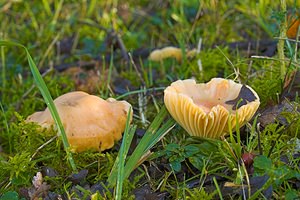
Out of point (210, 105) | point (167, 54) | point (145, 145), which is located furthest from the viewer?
point (167, 54)

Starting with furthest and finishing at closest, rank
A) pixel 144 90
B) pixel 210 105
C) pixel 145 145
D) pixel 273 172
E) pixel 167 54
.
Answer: pixel 167 54
pixel 144 90
pixel 210 105
pixel 145 145
pixel 273 172

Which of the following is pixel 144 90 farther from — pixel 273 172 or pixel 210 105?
pixel 273 172

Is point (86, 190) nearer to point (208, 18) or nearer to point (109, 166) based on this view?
point (109, 166)

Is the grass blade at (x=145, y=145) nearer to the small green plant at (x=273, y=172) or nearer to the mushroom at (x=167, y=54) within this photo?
the small green plant at (x=273, y=172)

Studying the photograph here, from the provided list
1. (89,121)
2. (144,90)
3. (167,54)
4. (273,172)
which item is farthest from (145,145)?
(167,54)

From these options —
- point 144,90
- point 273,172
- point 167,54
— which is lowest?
point 167,54

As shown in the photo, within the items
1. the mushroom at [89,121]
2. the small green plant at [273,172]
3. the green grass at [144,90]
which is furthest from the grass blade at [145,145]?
the small green plant at [273,172]

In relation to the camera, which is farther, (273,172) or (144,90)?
(144,90)

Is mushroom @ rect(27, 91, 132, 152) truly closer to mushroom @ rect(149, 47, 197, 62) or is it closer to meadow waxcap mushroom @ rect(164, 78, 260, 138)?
meadow waxcap mushroom @ rect(164, 78, 260, 138)
